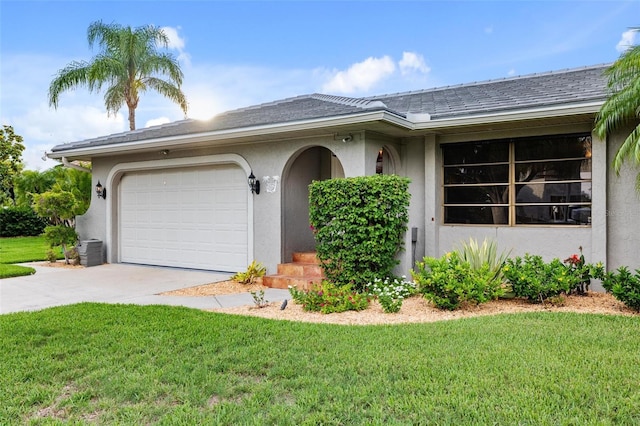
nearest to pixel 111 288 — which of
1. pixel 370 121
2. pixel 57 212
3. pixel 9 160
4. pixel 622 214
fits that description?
pixel 57 212

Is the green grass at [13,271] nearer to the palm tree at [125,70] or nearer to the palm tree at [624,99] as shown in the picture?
the palm tree at [125,70]

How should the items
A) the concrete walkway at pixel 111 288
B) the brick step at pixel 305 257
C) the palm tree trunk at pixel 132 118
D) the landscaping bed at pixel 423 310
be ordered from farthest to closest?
the palm tree trunk at pixel 132 118
the brick step at pixel 305 257
the concrete walkway at pixel 111 288
the landscaping bed at pixel 423 310

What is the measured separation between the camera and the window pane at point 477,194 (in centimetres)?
880

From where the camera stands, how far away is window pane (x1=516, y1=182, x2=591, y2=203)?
8.12m

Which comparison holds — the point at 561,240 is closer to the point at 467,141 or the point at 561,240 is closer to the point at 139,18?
the point at 467,141

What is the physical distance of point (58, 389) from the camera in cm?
380

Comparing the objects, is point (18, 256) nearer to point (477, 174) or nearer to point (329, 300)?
point (329, 300)

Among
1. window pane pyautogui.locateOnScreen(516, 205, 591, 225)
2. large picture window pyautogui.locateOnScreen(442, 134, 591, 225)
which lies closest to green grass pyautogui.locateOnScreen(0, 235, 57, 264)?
large picture window pyautogui.locateOnScreen(442, 134, 591, 225)

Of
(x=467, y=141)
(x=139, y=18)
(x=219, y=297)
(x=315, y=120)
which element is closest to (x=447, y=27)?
(x=467, y=141)

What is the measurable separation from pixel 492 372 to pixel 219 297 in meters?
5.22

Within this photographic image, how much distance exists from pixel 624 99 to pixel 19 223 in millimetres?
25803

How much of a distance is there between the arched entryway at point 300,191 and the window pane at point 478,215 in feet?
9.32

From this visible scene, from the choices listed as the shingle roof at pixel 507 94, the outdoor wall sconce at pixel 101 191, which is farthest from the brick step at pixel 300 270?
the outdoor wall sconce at pixel 101 191

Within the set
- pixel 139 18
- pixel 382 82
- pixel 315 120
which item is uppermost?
pixel 139 18
